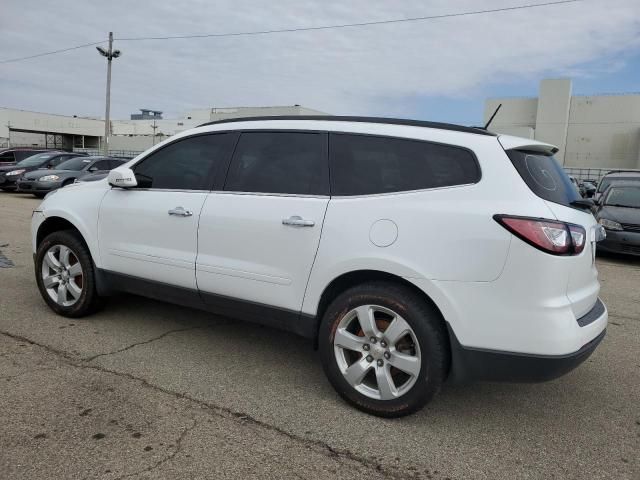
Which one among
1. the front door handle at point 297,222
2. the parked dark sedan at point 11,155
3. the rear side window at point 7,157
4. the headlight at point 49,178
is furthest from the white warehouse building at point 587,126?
the front door handle at point 297,222

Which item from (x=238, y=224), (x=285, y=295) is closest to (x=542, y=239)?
(x=285, y=295)

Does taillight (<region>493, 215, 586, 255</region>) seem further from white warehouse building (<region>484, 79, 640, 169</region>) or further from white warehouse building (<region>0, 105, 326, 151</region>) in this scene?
white warehouse building (<region>484, 79, 640, 169</region>)

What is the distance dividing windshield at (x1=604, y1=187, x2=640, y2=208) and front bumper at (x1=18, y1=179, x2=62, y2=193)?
14618mm

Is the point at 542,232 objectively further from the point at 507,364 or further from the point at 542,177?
the point at 507,364

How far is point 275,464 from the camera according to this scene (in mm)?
2648

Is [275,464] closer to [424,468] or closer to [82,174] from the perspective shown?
[424,468]

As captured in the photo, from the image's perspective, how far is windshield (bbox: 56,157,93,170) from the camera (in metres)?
17.0

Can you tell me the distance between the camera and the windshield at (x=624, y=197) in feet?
33.0

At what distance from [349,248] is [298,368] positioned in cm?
119

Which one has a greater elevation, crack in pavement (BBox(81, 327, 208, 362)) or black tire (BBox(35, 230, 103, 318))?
black tire (BBox(35, 230, 103, 318))

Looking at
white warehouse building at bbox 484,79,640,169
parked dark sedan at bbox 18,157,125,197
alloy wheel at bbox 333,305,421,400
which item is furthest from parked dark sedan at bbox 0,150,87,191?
white warehouse building at bbox 484,79,640,169

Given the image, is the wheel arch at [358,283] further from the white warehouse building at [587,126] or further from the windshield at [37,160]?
the white warehouse building at [587,126]

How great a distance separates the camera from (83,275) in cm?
456

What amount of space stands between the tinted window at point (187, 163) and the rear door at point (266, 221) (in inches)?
6.1
